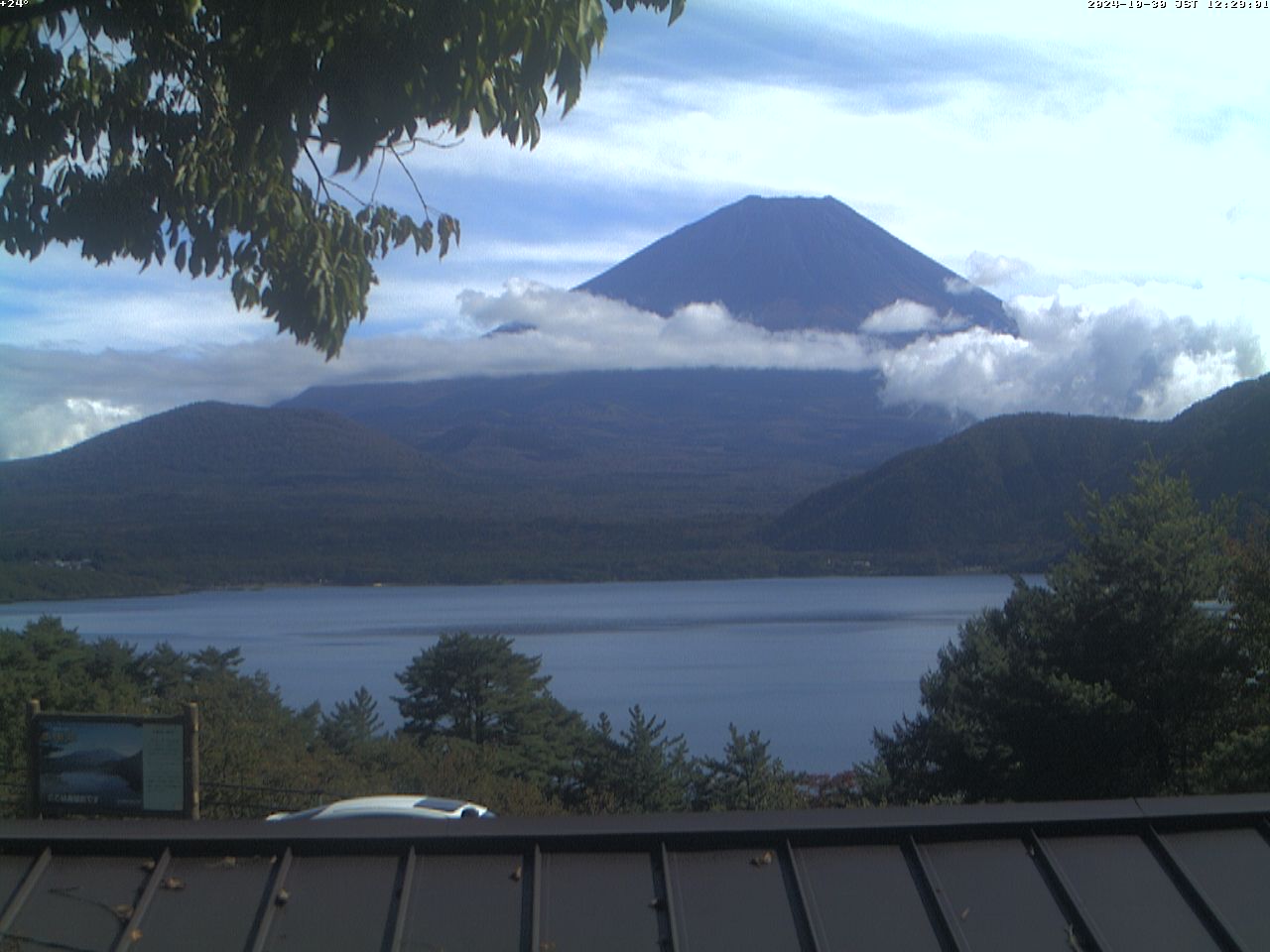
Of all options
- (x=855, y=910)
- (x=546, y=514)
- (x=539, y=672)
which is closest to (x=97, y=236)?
(x=855, y=910)

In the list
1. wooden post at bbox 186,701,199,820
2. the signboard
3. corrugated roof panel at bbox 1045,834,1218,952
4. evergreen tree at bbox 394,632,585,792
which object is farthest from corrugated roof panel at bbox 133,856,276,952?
evergreen tree at bbox 394,632,585,792

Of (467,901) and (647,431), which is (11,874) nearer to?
(467,901)

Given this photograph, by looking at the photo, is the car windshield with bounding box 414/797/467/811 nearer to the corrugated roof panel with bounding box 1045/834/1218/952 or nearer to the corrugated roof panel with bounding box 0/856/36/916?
the corrugated roof panel with bounding box 0/856/36/916

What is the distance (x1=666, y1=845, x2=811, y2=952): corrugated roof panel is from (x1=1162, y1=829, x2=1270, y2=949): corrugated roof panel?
1.38m

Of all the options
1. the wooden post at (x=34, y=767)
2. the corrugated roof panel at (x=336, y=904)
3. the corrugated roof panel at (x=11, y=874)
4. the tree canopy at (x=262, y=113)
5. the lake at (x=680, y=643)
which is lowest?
the lake at (x=680, y=643)

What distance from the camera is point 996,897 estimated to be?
3979 mm

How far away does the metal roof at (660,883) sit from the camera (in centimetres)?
380

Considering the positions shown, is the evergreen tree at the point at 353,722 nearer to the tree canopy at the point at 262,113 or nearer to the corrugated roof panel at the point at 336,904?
the tree canopy at the point at 262,113

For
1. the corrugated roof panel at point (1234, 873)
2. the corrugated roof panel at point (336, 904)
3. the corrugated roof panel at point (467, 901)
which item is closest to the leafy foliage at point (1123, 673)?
the corrugated roof panel at point (1234, 873)

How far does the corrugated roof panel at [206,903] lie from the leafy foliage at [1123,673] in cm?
1701

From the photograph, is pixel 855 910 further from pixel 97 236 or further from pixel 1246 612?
pixel 1246 612

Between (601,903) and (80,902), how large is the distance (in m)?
1.67

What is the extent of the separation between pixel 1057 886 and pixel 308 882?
243 centimetres

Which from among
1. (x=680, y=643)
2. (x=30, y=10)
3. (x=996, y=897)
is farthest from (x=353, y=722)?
(x=996, y=897)
